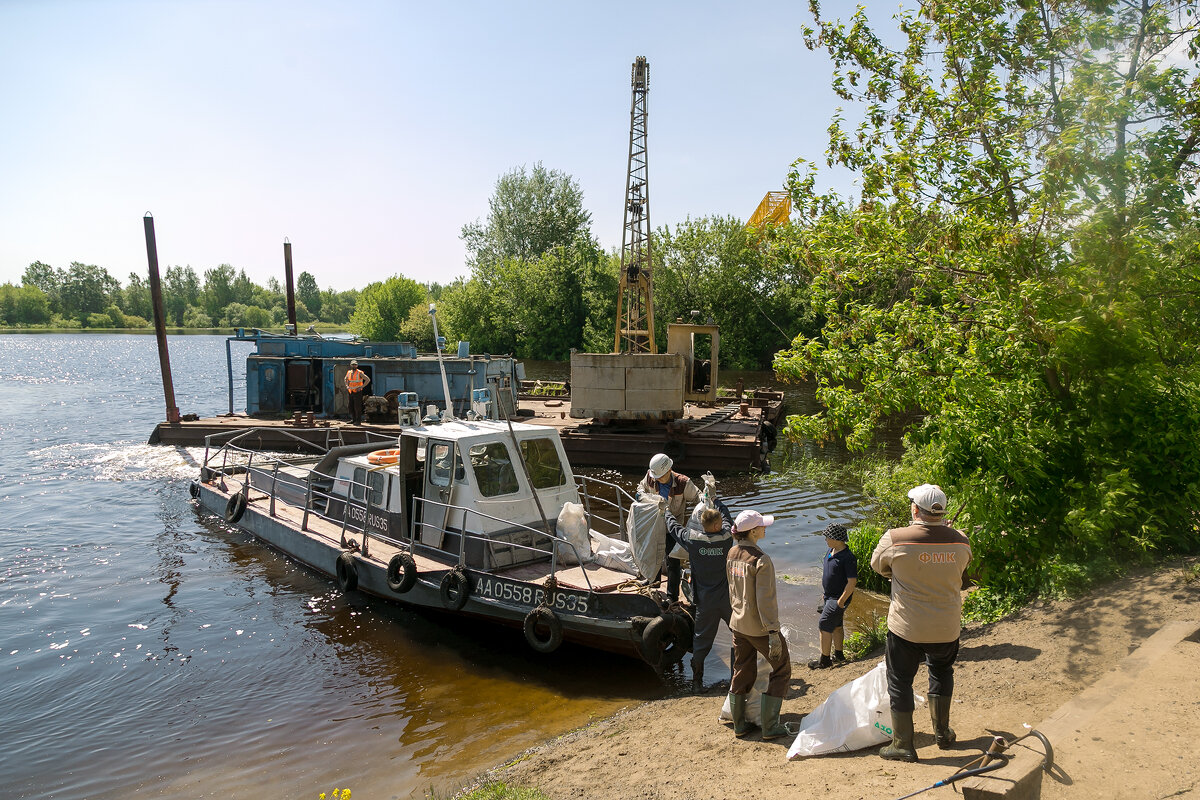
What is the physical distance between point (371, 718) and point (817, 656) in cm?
516

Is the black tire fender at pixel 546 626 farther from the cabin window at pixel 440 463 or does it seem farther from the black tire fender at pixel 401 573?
the cabin window at pixel 440 463

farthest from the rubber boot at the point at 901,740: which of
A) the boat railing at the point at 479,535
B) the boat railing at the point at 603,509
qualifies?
the boat railing at the point at 603,509

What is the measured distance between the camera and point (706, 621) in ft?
23.9

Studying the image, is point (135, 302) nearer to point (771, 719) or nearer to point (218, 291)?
point (218, 291)

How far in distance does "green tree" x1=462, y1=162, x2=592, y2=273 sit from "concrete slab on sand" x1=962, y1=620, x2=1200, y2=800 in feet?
224

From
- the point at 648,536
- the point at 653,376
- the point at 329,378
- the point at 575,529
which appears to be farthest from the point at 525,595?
the point at 329,378

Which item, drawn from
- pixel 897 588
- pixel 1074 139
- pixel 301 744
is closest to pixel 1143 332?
pixel 1074 139

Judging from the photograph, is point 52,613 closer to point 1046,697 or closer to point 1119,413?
point 1046,697

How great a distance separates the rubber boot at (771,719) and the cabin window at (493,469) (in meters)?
4.81

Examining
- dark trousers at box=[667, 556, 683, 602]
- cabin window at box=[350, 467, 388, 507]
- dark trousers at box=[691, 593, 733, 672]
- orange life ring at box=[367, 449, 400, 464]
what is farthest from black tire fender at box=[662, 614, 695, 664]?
orange life ring at box=[367, 449, 400, 464]

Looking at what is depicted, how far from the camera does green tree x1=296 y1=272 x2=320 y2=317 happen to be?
17000cm

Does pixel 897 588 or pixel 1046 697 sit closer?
→ pixel 897 588

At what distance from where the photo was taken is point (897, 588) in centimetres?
507

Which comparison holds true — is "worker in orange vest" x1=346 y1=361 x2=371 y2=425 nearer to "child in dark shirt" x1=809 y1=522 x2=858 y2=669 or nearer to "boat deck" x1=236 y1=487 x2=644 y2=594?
"boat deck" x1=236 y1=487 x2=644 y2=594
